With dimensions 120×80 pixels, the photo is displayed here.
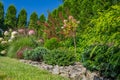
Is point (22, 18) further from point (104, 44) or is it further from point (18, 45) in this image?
point (104, 44)

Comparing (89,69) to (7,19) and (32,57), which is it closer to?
(32,57)

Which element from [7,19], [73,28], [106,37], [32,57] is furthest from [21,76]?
[7,19]

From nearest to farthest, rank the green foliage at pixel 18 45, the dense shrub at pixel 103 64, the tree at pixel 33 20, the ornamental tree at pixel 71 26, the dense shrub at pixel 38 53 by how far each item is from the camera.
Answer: the dense shrub at pixel 103 64 < the dense shrub at pixel 38 53 < the ornamental tree at pixel 71 26 < the green foliage at pixel 18 45 < the tree at pixel 33 20

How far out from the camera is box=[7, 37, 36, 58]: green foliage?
54.6ft

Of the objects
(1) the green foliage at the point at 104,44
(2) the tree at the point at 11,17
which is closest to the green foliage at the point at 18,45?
(1) the green foliage at the point at 104,44

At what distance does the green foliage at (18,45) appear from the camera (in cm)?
1666

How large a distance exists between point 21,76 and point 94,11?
801 centimetres

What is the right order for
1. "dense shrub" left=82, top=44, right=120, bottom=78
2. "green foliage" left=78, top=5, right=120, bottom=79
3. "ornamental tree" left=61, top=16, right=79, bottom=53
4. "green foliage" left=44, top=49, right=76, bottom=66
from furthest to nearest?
"ornamental tree" left=61, top=16, right=79, bottom=53
"green foliage" left=44, top=49, right=76, bottom=66
"dense shrub" left=82, top=44, right=120, bottom=78
"green foliage" left=78, top=5, right=120, bottom=79

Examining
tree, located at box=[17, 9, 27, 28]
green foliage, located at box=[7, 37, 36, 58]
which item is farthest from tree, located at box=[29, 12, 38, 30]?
green foliage, located at box=[7, 37, 36, 58]

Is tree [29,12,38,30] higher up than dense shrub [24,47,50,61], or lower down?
higher up

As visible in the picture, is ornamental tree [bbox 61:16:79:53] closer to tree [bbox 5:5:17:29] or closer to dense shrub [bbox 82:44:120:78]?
dense shrub [bbox 82:44:120:78]

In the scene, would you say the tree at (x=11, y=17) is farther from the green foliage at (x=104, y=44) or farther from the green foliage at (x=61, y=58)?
the green foliage at (x=61, y=58)

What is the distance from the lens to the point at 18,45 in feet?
55.3

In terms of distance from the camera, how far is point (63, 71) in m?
10.9
